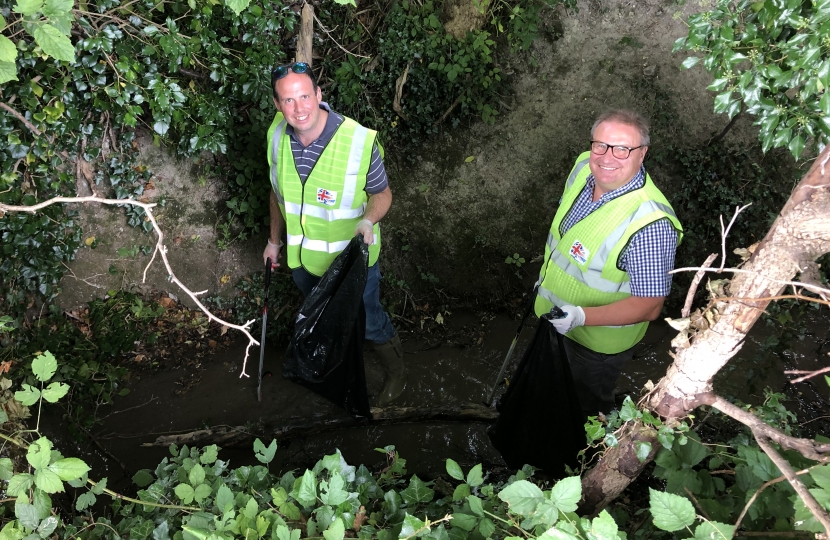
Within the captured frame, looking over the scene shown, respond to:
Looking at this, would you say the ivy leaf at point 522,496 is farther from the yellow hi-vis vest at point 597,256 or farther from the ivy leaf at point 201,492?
the yellow hi-vis vest at point 597,256

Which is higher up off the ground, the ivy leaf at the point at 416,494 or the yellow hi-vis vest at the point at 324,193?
the yellow hi-vis vest at the point at 324,193

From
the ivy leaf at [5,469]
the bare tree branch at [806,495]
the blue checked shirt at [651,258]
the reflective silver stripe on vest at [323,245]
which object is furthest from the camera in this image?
the reflective silver stripe on vest at [323,245]

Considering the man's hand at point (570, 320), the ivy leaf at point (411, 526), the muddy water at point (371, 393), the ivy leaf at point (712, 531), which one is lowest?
the muddy water at point (371, 393)

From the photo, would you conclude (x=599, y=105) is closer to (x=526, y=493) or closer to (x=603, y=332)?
(x=603, y=332)

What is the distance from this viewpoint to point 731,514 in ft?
5.15

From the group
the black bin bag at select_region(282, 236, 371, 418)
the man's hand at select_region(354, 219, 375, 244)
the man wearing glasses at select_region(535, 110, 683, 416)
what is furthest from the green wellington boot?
the man wearing glasses at select_region(535, 110, 683, 416)

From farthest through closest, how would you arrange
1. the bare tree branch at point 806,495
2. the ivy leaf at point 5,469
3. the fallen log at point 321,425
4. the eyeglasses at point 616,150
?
the fallen log at point 321,425 < the eyeglasses at point 616,150 < the ivy leaf at point 5,469 < the bare tree branch at point 806,495

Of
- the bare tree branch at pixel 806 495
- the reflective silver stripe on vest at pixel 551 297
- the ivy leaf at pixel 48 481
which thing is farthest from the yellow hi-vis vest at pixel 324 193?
the bare tree branch at pixel 806 495

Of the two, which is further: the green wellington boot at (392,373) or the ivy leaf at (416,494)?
the green wellington boot at (392,373)

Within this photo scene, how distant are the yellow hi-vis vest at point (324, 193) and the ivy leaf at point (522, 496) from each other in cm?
182

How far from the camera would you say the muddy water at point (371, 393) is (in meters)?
3.19

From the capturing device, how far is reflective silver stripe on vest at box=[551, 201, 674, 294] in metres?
2.13

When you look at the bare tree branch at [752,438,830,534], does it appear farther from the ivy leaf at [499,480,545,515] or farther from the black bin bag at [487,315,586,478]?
the black bin bag at [487,315,586,478]

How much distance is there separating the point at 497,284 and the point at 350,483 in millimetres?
2736
